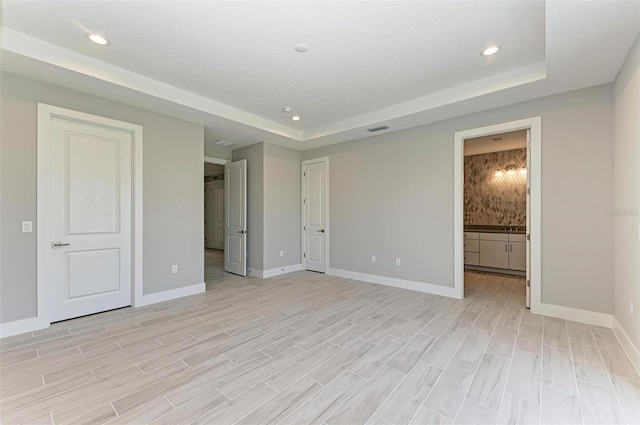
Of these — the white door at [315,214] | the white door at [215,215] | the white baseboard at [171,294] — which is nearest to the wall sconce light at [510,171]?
the white door at [315,214]

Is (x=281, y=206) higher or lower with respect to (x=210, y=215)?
Result: higher

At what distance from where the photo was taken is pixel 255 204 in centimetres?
573

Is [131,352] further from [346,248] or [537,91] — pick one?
[537,91]

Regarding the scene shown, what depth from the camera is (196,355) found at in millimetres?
2496

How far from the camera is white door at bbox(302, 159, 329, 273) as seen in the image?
589 centimetres

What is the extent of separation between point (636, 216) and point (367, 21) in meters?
2.81

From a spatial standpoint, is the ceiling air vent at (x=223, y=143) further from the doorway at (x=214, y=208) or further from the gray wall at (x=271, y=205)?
the doorway at (x=214, y=208)

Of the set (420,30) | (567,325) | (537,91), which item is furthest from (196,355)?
(537,91)

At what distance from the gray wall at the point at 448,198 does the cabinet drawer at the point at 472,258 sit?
210cm

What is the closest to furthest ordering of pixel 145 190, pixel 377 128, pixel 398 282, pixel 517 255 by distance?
pixel 145 190
pixel 377 128
pixel 398 282
pixel 517 255

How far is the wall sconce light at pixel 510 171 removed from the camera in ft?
19.6

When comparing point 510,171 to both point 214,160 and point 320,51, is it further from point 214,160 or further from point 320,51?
point 214,160

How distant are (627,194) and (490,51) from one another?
185cm

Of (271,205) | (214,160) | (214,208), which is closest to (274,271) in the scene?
(271,205)
